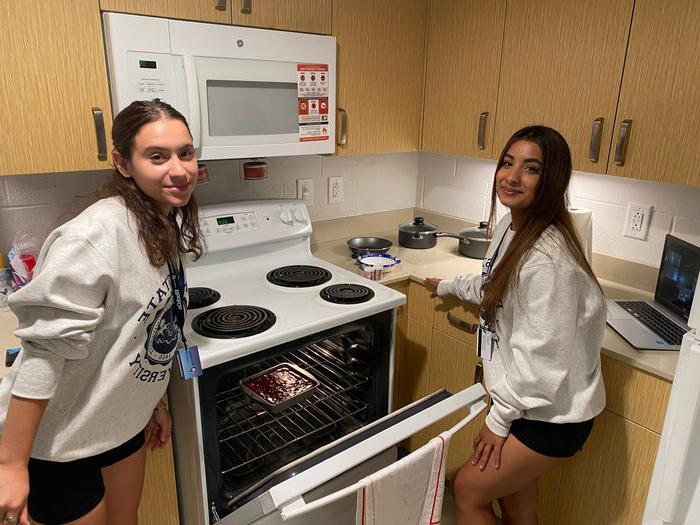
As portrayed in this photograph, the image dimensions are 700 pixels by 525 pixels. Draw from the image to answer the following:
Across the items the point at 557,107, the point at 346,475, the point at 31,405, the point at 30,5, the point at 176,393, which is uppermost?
the point at 30,5

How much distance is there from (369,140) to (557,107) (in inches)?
29.2

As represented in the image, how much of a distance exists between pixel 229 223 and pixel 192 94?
55 centimetres

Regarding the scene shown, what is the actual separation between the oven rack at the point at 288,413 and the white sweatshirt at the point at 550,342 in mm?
643

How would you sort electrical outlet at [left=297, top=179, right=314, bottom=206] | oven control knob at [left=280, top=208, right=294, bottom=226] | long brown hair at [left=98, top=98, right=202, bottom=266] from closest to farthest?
long brown hair at [left=98, top=98, right=202, bottom=266] → oven control knob at [left=280, top=208, right=294, bottom=226] → electrical outlet at [left=297, top=179, right=314, bottom=206]

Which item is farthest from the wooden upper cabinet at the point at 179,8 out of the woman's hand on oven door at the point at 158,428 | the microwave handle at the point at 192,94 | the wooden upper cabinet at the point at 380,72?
the woman's hand on oven door at the point at 158,428

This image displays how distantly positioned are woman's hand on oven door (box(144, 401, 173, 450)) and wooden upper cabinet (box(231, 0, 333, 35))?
1238mm

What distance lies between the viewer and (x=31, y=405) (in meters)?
1.03

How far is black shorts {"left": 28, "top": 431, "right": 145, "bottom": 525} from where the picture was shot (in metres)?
1.18

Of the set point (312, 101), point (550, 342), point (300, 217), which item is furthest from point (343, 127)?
point (550, 342)

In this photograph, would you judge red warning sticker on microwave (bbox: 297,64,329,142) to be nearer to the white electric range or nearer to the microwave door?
the microwave door

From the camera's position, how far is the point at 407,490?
126 cm

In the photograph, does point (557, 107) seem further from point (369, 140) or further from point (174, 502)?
point (174, 502)

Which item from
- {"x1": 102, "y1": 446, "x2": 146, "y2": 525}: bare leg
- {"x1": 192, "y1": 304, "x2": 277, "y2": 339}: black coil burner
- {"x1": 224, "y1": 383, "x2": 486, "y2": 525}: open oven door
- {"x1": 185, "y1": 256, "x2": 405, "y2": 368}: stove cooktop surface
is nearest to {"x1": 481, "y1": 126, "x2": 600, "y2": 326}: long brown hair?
{"x1": 224, "y1": 383, "x2": 486, "y2": 525}: open oven door

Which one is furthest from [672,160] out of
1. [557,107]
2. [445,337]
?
[445,337]
